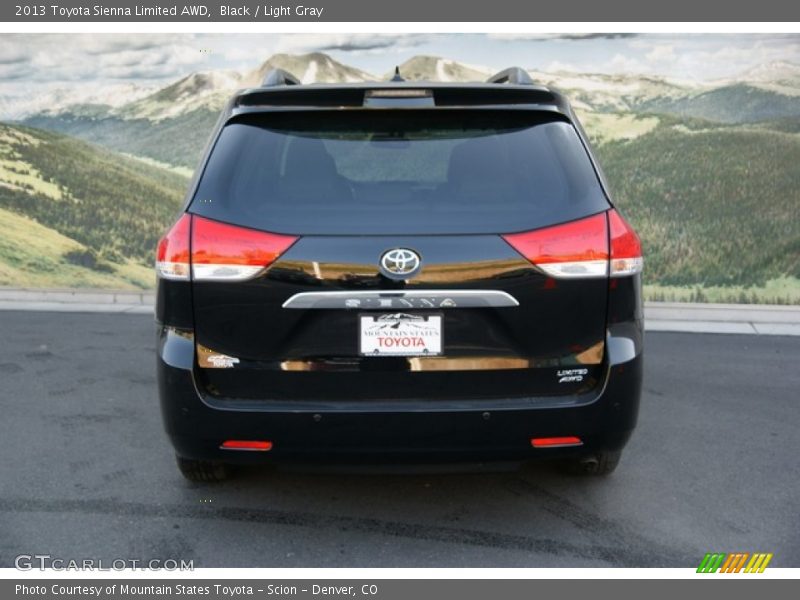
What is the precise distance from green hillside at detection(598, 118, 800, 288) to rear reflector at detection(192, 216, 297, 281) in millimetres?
7969

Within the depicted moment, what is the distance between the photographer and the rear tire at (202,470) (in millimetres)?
3965

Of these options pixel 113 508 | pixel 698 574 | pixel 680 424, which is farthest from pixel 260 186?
pixel 680 424

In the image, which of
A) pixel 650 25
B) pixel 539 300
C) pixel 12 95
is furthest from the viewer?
pixel 12 95

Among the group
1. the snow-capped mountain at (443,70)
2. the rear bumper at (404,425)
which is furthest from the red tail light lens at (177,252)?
the snow-capped mountain at (443,70)

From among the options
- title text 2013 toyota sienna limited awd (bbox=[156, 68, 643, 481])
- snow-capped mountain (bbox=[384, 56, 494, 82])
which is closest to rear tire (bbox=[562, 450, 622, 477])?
title text 2013 toyota sienna limited awd (bbox=[156, 68, 643, 481])

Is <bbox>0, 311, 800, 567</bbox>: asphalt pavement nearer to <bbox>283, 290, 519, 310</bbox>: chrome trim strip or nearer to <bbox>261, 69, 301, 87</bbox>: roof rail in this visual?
<bbox>283, 290, 519, 310</bbox>: chrome trim strip

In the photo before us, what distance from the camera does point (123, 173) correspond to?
11703 mm

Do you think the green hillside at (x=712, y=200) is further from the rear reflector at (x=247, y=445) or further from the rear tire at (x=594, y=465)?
the rear reflector at (x=247, y=445)

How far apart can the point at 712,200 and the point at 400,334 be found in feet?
26.8

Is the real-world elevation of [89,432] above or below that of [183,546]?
below

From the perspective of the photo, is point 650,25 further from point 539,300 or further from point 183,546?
point 183,546

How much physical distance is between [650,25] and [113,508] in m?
8.82

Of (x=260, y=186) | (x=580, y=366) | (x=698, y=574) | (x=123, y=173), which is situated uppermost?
(x=260, y=186)

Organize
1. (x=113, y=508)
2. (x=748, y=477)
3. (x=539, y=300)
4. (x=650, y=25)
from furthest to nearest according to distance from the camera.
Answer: (x=650, y=25)
(x=748, y=477)
(x=113, y=508)
(x=539, y=300)
